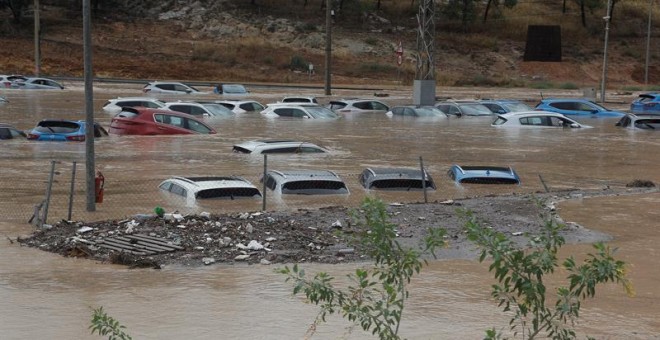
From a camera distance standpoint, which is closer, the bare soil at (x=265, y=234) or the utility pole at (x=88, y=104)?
the bare soil at (x=265, y=234)

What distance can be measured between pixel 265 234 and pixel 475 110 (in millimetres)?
32814

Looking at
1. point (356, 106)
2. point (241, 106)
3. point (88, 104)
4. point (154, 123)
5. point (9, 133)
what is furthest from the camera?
point (356, 106)

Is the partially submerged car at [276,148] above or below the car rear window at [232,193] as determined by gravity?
below

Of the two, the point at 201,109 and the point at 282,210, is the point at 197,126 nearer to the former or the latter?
the point at 201,109

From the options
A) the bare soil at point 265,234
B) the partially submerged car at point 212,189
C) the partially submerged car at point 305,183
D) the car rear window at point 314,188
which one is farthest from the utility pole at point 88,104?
the car rear window at point 314,188

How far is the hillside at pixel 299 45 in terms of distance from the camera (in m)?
81.0

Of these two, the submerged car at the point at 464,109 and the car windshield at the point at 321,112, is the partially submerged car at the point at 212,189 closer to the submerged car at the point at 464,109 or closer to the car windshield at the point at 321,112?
the car windshield at the point at 321,112

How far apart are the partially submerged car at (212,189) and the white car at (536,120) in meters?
23.5

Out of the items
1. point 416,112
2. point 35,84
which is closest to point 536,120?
point 416,112

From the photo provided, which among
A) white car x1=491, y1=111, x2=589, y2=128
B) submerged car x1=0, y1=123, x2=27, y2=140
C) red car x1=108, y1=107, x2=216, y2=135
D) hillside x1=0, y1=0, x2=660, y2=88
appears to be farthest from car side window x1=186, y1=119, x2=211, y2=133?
hillside x1=0, y1=0, x2=660, y2=88

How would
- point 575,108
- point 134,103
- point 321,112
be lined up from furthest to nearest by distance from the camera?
point 575,108, point 321,112, point 134,103

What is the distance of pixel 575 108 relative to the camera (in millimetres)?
50531

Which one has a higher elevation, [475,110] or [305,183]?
[305,183]

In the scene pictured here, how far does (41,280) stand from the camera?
15.1m
